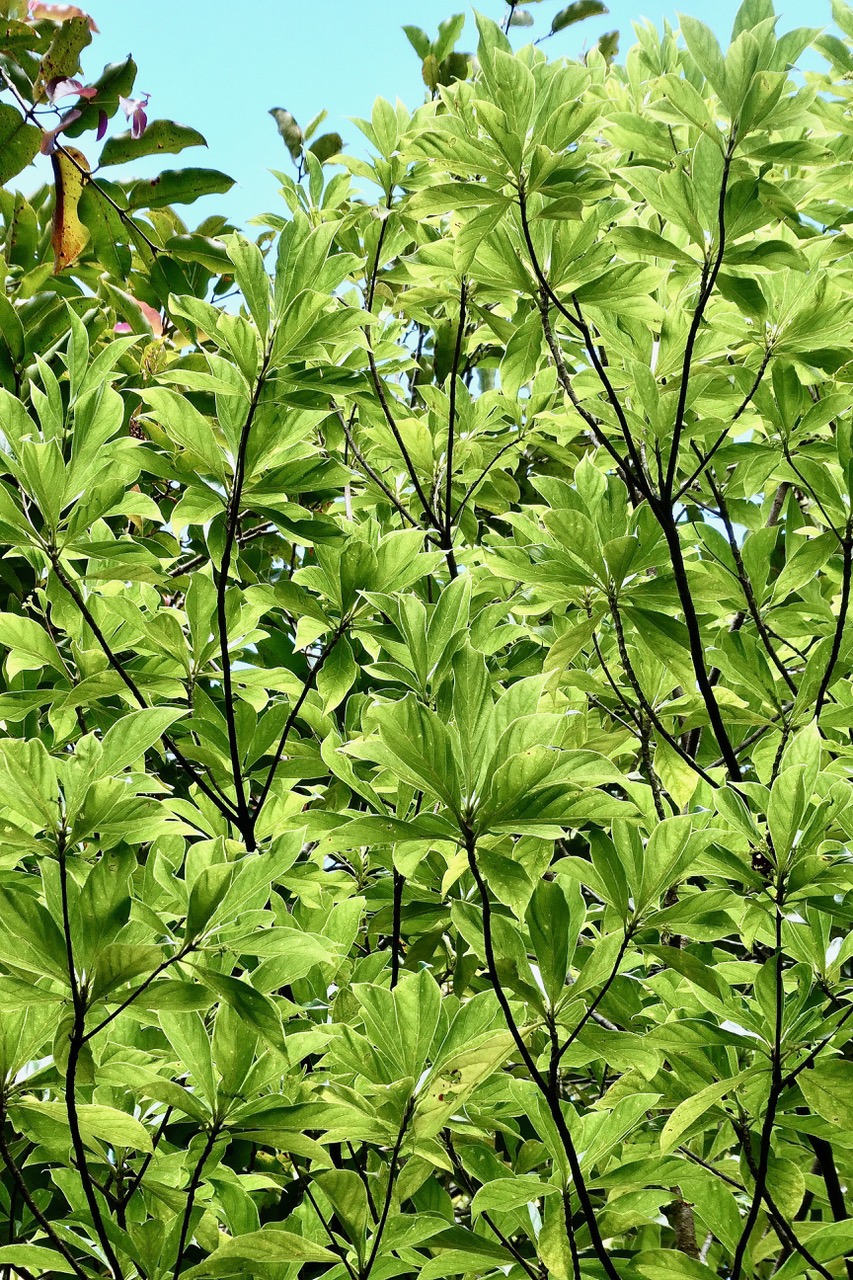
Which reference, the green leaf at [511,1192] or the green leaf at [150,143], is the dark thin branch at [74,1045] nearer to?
the green leaf at [511,1192]

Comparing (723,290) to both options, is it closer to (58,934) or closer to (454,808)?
(454,808)

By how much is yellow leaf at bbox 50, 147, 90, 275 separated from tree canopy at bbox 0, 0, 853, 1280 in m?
0.56

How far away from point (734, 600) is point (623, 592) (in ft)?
1.12

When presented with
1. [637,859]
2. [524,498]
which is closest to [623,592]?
[637,859]

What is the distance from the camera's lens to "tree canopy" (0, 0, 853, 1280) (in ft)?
3.54

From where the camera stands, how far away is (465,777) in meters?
1.04

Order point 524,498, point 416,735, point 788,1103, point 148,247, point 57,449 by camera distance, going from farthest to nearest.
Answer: point 524,498, point 148,247, point 57,449, point 788,1103, point 416,735

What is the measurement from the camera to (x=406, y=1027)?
3.68 ft

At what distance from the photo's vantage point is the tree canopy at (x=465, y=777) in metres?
1.08

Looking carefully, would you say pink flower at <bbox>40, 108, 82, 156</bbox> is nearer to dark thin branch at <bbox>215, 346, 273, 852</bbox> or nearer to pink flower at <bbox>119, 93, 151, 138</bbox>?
pink flower at <bbox>119, 93, 151, 138</bbox>

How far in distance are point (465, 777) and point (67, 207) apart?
2130 millimetres

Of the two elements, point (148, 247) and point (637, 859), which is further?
point (148, 247)

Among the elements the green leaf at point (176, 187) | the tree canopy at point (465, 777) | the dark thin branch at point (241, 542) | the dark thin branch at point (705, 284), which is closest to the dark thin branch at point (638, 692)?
the tree canopy at point (465, 777)

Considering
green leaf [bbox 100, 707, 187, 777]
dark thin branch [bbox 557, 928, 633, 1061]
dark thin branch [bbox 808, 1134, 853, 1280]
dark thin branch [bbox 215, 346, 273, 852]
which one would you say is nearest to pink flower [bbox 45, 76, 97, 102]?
dark thin branch [bbox 215, 346, 273, 852]
